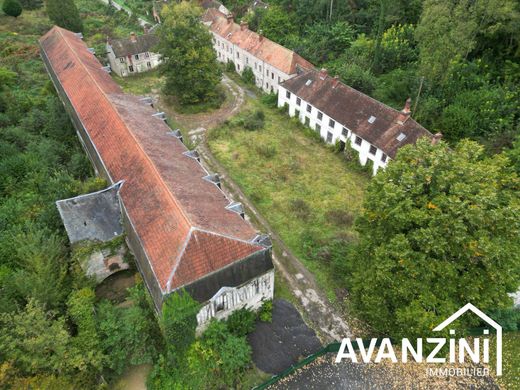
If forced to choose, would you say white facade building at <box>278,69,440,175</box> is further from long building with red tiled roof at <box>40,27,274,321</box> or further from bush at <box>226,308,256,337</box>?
bush at <box>226,308,256,337</box>

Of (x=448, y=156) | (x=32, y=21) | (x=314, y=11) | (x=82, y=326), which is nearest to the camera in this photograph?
(x=448, y=156)

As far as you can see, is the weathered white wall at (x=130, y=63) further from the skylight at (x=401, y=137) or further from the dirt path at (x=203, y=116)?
the skylight at (x=401, y=137)

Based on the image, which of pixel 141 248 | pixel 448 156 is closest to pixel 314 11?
pixel 448 156

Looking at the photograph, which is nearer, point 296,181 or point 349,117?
point 296,181

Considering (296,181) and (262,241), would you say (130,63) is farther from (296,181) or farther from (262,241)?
(262,241)

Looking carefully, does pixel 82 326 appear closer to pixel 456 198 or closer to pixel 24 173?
pixel 24 173

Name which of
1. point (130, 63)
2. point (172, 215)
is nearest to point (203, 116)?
point (130, 63)

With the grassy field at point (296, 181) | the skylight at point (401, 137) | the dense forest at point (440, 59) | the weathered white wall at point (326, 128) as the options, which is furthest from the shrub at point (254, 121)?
the skylight at point (401, 137)
